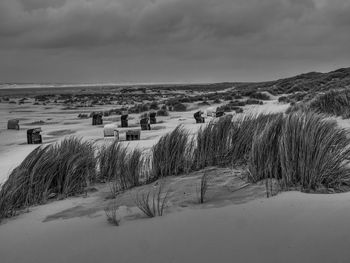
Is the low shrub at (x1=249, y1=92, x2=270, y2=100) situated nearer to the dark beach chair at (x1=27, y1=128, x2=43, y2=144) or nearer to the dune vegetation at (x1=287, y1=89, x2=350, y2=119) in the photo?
the dune vegetation at (x1=287, y1=89, x2=350, y2=119)

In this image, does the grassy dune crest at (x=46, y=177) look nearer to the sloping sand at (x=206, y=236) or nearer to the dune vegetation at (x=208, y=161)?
the dune vegetation at (x=208, y=161)

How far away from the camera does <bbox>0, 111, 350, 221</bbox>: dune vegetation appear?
3.70 metres

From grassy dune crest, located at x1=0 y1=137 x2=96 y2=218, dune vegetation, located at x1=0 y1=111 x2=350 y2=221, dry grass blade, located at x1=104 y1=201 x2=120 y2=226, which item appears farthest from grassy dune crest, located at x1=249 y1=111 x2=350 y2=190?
grassy dune crest, located at x1=0 y1=137 x2=96 y2=218

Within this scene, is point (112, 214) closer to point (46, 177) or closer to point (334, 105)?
point (46, 177)

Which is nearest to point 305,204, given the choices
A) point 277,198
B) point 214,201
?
point 277,198

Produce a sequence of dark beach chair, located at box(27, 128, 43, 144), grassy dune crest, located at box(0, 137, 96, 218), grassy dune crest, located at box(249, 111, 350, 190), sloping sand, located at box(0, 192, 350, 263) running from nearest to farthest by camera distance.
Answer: sloping sand, located at box(0, 192, 350, 263), grassy dune crest, located at box(249, 111, 350, 190), grassy dune crest, located at box(0, 137, 96, 218), dark beach chair, located at box(27, 128, 43, 144)

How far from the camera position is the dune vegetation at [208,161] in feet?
12.1

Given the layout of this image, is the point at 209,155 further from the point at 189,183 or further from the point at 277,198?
the point at 277,198

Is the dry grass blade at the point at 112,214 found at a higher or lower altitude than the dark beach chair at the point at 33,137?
higher

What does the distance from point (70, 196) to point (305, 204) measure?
8.02 feet

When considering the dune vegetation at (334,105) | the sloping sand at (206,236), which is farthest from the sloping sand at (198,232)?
the dune vegetation at (334,105)

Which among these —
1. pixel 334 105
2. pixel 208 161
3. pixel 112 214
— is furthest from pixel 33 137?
pixel 334 105

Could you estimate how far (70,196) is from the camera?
13.7ft

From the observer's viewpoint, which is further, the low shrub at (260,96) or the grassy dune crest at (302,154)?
the low shrub at (260,96)
